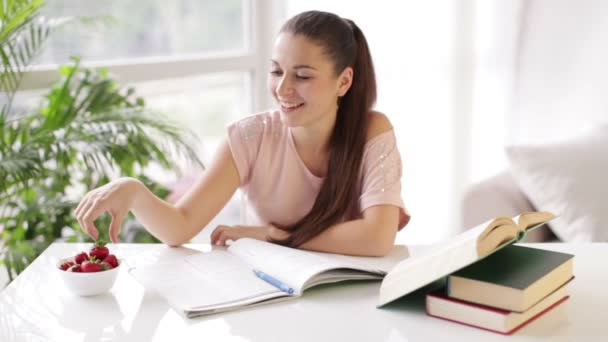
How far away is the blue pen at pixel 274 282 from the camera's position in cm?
136

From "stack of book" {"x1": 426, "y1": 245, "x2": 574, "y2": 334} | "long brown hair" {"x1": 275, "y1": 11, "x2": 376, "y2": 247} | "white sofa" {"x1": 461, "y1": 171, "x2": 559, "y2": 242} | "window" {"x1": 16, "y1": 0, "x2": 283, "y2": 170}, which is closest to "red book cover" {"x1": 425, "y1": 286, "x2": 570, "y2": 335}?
"stack of book" {"x1": 426, "y1": 245, "x2": 574, "y2": 334}

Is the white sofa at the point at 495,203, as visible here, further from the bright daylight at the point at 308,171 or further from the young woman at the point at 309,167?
the young woman at the point at 309,167

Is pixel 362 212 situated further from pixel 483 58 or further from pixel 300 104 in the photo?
pixel 483 58

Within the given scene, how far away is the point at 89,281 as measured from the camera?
1332 millimetres

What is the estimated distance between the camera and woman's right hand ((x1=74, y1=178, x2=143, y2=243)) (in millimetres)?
1454

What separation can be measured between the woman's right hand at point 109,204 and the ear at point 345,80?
1.66 feet

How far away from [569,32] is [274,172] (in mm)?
1954

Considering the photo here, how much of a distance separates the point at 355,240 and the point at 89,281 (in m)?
0.55

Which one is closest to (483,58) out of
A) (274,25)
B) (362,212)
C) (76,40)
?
(274,25)

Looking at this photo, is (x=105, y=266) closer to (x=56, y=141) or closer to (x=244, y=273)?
(x=244, y=273)

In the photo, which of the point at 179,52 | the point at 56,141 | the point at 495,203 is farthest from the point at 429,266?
the point at 179,52

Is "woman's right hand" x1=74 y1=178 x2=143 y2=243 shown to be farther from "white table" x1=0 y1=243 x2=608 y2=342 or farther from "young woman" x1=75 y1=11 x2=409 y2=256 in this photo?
"white table" x1=0 y1=243 x2=608 y2=342

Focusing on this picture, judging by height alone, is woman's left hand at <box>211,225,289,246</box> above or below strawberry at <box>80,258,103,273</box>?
below

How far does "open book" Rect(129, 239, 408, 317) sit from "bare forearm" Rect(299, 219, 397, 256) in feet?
0.10
